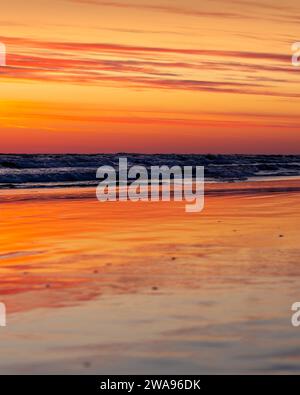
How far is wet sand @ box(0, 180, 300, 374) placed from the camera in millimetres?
6410

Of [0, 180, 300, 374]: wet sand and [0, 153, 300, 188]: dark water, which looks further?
[0, 153, 300, 188]: dark water

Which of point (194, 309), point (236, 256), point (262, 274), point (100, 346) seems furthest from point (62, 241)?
point (100, 346)

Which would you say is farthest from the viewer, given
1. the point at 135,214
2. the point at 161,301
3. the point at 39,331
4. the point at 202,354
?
the point at 135,214

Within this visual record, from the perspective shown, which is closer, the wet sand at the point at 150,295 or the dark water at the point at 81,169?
the wet sand at the point at 150,295

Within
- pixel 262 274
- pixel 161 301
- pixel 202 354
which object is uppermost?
pixel 262 274

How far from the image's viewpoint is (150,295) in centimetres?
843

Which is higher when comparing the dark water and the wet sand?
the dark water

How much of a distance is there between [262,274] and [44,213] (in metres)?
8.83

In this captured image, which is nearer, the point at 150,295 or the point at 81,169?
the point at 150,295

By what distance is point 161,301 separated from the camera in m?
8.18

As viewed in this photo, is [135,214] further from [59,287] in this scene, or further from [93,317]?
[93,317]

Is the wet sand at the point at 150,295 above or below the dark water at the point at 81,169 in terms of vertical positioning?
below

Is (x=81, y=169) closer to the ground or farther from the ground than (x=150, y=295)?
farther from the ground

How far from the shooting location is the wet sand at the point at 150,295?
6410 millimetres
